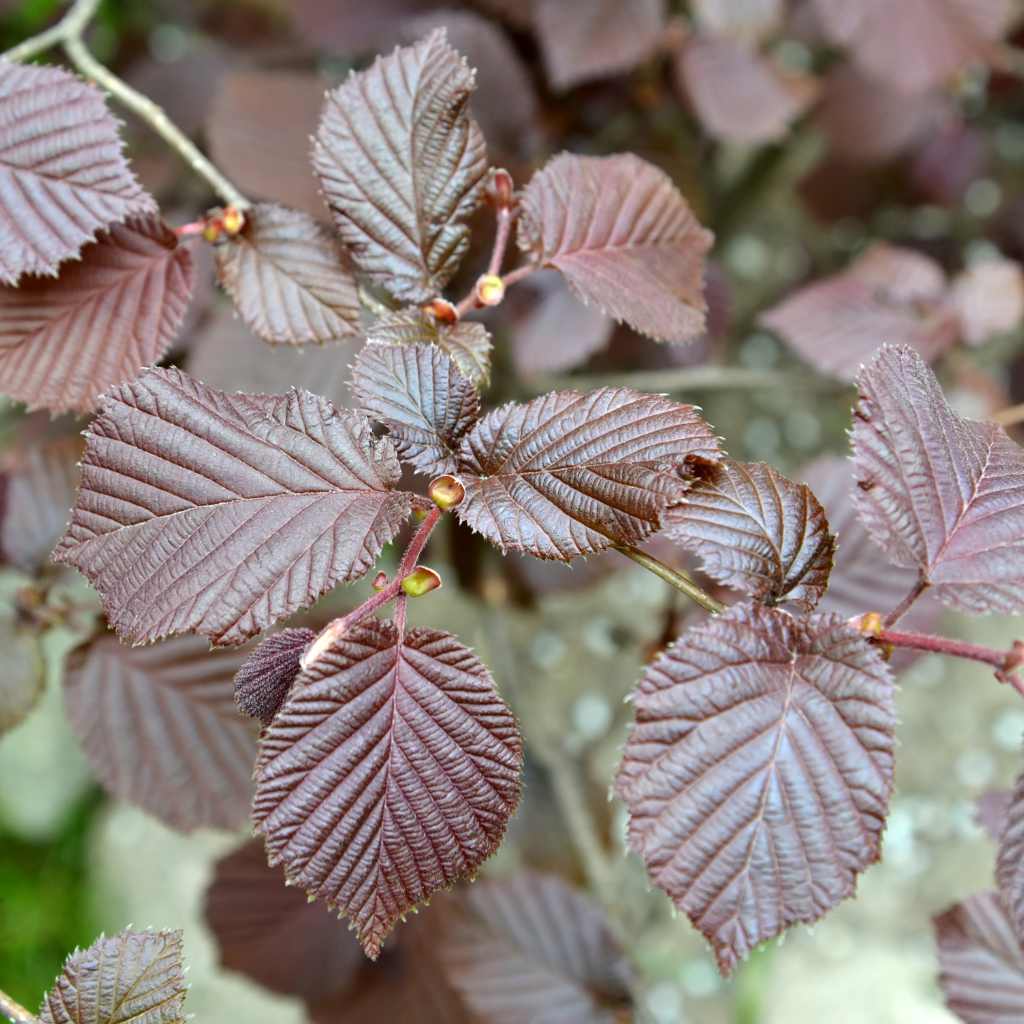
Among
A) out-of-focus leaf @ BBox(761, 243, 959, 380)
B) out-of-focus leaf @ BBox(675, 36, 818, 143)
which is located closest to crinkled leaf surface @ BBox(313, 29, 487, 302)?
out-of-focus leaf @ BBox(761, 243, 959, 380)

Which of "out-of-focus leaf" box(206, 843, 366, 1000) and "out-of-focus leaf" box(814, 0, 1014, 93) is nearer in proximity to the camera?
"out-of-focus leaf" box(206, 843, 366, 1000)

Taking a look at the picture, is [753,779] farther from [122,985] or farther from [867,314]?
[867,314]

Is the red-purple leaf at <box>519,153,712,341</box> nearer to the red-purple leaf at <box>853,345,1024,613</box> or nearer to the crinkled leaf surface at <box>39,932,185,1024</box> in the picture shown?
the red-purple leaf at <box>853,345,1024,613</box>

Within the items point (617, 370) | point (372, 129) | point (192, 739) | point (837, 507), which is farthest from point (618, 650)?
point (372, 129)

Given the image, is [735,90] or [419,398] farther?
[735,90]

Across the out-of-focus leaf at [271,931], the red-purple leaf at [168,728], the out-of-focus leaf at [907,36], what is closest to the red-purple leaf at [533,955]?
the out-of-focus leaf at [271,931]

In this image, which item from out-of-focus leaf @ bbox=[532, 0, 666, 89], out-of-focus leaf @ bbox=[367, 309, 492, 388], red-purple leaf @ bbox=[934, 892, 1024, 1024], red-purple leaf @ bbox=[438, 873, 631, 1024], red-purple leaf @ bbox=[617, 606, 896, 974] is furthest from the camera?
out-of-focus leaf @ bbox=[532, 0, 666, 89]

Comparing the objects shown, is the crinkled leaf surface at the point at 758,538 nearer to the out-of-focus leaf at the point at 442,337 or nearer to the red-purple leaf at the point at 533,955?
the out-of-focus leaf at the point at 442,337

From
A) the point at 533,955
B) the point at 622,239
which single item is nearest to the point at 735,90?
the point at 622,239
